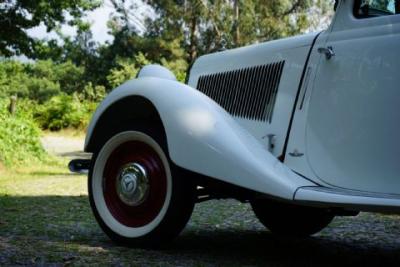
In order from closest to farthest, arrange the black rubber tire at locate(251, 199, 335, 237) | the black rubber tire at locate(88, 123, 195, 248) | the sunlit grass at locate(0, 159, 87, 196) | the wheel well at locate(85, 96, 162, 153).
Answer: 1. the black rubber tire at locate(88, 123, 195, 248)
2. the wheel well at locate(85, 96, 162, 153)
3. the black rubber tire at locate(251, 199, 335, 237)
4. the sunlit grass at locate(0, 159, 87, 196)

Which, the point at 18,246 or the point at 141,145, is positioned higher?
the point at 141,145

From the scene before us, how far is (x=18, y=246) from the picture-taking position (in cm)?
402

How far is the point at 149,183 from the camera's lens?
413 cm

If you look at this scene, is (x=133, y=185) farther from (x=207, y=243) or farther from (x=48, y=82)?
(x=48, y=82)

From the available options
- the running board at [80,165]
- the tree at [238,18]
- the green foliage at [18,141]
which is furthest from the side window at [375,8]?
the tree at [238,18]

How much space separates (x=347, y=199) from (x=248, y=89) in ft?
4.55

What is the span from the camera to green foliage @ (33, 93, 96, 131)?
76.5ft

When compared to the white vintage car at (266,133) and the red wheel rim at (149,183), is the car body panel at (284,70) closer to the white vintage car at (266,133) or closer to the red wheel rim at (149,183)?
the white vintage car at (266,133)

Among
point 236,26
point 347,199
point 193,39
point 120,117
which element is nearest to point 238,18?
point 236,26

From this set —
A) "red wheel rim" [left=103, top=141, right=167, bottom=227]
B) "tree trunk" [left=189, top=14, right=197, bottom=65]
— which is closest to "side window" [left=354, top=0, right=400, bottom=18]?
"red wheel rim" [left=103, top=141, right=167, bottom=227]

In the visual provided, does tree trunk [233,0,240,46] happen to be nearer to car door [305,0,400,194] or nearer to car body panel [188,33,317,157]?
car body panel [188,33,317,157]

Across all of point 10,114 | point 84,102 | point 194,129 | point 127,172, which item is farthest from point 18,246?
point 84,102

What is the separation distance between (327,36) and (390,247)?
2063 mm

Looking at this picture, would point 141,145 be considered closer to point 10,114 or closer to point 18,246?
point 18,246
